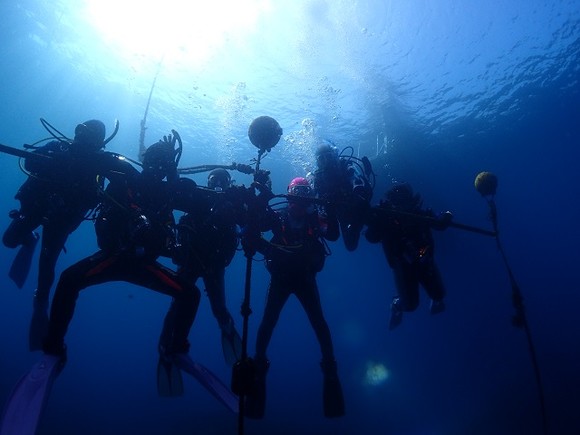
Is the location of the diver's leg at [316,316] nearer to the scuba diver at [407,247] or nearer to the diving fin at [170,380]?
the scuba diver at [407,247]

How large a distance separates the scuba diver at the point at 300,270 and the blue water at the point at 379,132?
10.9m

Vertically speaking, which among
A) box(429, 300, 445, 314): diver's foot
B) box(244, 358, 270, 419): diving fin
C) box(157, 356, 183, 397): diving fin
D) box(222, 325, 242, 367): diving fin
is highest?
box(429, 300, 445, 314): diver's foot

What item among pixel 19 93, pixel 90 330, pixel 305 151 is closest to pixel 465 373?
pixel 305 151

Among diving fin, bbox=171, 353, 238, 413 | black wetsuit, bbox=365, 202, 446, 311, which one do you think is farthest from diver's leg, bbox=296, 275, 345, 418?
diving fin, bbox=171, 353, 238, 413

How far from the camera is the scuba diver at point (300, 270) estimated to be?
6590 millimetres

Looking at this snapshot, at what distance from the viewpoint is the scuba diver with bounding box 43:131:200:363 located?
192 inches

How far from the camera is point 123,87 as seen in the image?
24859 mm

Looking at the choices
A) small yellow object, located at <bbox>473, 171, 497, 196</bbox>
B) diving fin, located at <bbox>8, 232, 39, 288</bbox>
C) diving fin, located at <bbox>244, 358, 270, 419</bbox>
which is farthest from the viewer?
diving fin, located at <bbox>8, 232, 39, 288</bbox>

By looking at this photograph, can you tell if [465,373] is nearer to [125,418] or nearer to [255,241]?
[125,418]

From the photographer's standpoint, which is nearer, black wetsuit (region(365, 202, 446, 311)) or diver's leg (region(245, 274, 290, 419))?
diver's leg (region(245, 274, 290, 419))

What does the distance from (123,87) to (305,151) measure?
52.1 ft

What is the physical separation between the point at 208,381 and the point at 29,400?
6.71 feet

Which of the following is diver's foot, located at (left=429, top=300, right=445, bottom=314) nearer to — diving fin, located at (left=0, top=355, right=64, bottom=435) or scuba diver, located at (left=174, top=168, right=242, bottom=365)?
scuba diver, located at (left=174, top=168, right=242, bottom=365)

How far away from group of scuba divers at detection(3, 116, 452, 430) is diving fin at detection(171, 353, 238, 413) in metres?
0.07
